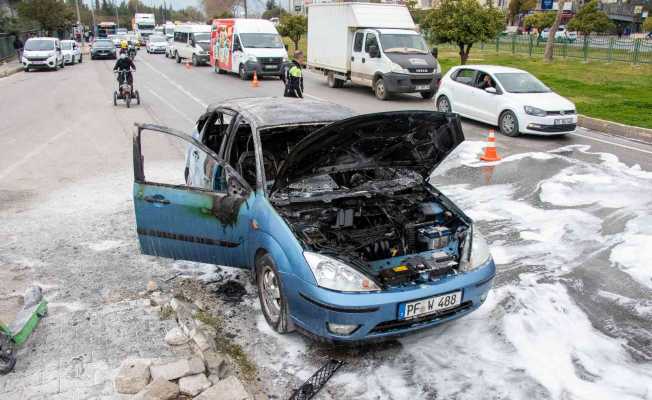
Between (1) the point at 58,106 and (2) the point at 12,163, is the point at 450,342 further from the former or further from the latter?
(1) the point at 58,106

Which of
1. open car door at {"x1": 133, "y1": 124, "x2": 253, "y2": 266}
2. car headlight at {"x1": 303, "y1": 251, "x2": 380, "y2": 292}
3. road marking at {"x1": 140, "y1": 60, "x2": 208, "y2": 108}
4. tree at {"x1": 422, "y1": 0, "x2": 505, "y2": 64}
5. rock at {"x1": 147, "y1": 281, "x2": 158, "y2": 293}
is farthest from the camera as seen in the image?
tree at {"x1": 422, "y1": 0, "x2": 505, "y2": 64}

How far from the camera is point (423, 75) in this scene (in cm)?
1755

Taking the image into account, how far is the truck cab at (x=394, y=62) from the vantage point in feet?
57.4

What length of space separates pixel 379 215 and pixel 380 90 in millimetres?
14115

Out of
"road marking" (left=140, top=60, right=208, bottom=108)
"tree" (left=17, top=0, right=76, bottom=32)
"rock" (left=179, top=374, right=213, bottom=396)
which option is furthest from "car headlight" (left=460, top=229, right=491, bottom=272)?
"tree" (left=17, top=0, right=76, bottom=32)

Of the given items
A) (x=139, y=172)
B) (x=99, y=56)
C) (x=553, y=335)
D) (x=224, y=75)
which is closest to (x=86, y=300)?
(x=139, y=172)

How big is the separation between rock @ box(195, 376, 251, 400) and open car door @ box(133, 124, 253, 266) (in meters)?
1.30

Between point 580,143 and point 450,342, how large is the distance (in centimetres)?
926

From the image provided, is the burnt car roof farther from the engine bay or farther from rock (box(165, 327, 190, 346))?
rock (box(165, 327, 190, 346))

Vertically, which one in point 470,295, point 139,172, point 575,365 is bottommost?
point 575,365

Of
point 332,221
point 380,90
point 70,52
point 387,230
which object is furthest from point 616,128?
point 70,52

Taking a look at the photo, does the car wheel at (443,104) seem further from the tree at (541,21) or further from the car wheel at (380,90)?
the tree at (541,21)

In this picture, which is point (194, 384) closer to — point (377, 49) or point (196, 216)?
point (196, 216)

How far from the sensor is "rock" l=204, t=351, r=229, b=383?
376cm
